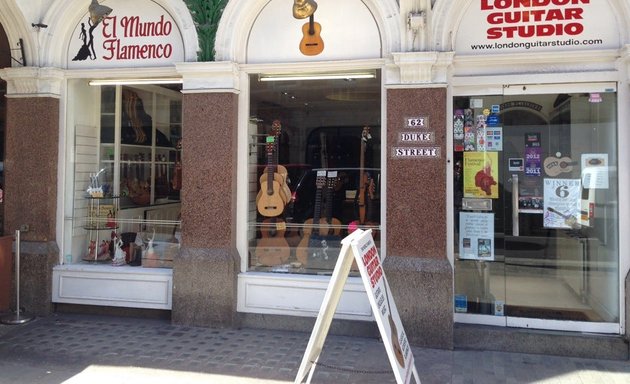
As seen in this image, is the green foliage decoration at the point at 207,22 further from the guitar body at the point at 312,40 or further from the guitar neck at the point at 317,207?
the guitar neck at the point at 317,207

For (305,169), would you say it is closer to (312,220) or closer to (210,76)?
(312,220)

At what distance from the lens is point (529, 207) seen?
5.93 metres

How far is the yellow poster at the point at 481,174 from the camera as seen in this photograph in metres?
5.95

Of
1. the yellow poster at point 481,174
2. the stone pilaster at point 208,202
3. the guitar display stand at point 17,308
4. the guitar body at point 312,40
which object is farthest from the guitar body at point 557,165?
the guitar display stand at point 17,308

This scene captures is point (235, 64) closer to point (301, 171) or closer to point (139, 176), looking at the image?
point (301, 171)

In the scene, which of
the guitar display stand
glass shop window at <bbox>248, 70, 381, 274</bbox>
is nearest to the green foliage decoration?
glass shop window at <bbox>248, 70, 381, 274</bbox>

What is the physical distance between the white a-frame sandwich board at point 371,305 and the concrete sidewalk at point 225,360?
72 cm

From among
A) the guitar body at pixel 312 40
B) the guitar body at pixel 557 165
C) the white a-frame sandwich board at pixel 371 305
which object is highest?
the guitar body at pixel 312 40

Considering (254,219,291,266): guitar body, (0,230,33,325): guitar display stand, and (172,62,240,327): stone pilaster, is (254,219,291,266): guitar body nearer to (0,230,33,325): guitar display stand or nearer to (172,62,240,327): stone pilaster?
(172,62,240,327): stone pilaster

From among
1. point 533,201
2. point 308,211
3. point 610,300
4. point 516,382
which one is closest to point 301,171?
point 308,211

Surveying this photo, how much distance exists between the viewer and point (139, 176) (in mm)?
7582

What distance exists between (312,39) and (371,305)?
3.62 m

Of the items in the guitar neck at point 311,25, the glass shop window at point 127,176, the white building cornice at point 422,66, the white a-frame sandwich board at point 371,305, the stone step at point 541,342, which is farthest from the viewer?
the glass shop window at point 127,176

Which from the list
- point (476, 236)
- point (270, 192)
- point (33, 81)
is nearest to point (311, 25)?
point (270, 192)
